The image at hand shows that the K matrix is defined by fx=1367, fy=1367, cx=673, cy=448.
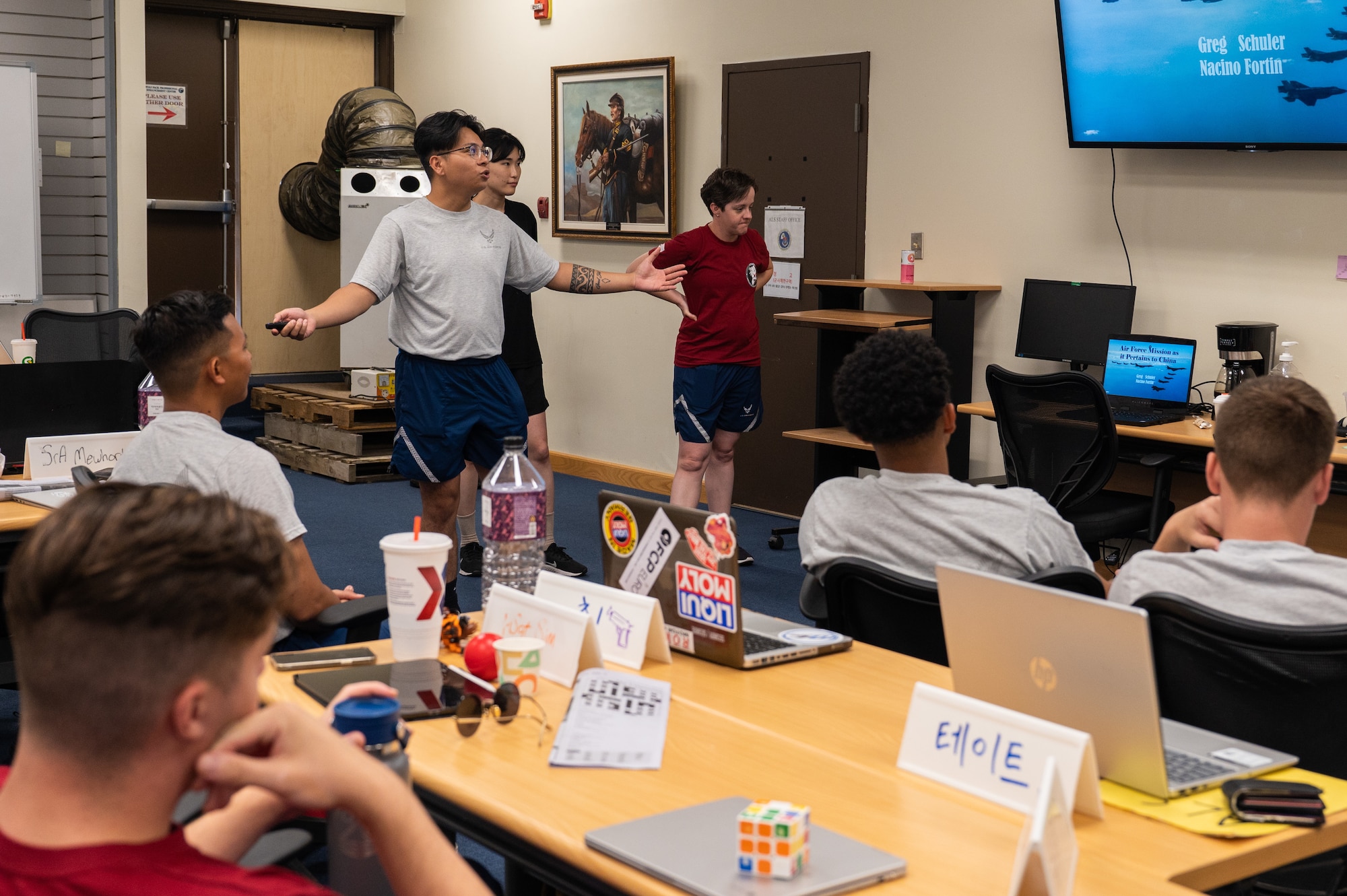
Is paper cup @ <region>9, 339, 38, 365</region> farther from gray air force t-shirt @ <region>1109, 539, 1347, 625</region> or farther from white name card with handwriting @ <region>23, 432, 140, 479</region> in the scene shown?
gray air force t-shirt @ <region>1109, 539, 1347, 625</region>

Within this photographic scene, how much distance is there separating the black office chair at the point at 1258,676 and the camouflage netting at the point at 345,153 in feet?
23.2

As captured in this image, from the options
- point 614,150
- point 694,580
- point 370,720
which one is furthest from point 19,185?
point 370,720

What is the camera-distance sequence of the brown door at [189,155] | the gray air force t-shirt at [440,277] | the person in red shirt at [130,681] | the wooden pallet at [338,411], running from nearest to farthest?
the person in red shirt at [130,681], the gray air force t-shirt at [440,277], the wooden pallet at [338,411], the brown door at [189,155]

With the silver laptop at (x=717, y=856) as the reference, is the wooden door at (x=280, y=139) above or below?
above

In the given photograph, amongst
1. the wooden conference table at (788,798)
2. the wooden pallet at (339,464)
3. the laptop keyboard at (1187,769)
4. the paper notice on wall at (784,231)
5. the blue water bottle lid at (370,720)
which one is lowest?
the wooden pallet at (339,464)

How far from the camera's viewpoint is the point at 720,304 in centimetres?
576

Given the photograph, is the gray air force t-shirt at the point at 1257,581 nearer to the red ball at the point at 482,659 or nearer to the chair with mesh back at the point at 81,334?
the red ball at the point at 482,659

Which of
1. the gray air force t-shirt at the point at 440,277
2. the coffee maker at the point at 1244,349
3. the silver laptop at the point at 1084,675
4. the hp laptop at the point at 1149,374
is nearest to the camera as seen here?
the silver laptop at the point at 1084,675

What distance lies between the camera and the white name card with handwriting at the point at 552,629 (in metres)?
2.02

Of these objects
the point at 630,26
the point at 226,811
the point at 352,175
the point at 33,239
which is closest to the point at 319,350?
the point at 352,175

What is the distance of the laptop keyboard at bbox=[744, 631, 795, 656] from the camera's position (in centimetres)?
218

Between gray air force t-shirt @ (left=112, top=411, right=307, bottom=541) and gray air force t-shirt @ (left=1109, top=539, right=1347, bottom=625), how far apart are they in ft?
5.05

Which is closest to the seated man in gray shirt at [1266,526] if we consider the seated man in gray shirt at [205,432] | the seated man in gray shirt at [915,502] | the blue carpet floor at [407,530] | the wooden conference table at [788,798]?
the seated man in gray shirt at [915,502]

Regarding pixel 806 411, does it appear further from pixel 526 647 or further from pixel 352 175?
pixel 526 647
